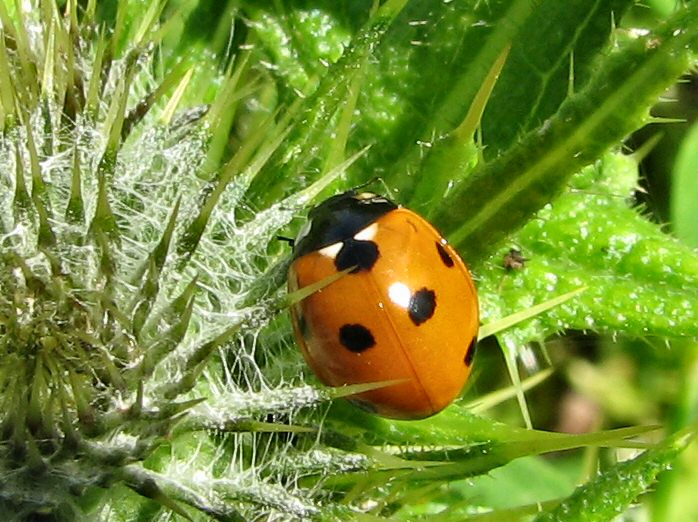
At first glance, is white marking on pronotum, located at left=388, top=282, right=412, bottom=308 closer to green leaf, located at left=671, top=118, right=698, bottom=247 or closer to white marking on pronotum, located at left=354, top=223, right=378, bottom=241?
white marking on pronotum, located at left=354, top=223, right=378, bottom=241

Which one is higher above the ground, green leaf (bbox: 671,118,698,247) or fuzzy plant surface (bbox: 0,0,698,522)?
fuzzy plant surface (bbox: 0,0,698,522)

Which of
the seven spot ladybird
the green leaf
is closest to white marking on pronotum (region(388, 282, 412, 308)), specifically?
the seven spot ladybird

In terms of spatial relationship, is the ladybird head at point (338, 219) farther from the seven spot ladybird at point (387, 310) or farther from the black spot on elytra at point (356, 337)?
the black spot on elytra at point (356, 337)

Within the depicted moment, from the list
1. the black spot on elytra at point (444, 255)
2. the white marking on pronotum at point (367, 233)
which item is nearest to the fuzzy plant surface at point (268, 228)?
the black spot on elytra at point (444, 255)

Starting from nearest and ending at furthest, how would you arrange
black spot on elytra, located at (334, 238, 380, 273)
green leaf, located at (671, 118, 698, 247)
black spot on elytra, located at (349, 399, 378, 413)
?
black spot on elytra, located at (349, 399, 378, 413)
black spot on elytra, located at (334, 238, 380, 273)
green leaf, located at (671, 118, 698, 247)

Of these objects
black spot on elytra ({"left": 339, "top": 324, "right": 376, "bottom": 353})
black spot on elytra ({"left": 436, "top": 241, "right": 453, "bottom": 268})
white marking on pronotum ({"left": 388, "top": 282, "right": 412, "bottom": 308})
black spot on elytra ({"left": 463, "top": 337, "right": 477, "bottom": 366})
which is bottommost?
black spot on elytra ({"left": 463, "top": 337, "right": 477, "bottom": 366})


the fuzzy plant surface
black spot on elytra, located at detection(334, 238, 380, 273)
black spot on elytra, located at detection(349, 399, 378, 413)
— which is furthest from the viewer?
black spot on elytra, located at detection(334, 238, 380, 273)

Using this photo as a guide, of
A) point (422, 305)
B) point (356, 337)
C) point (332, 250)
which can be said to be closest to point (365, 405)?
point (356, 337)
